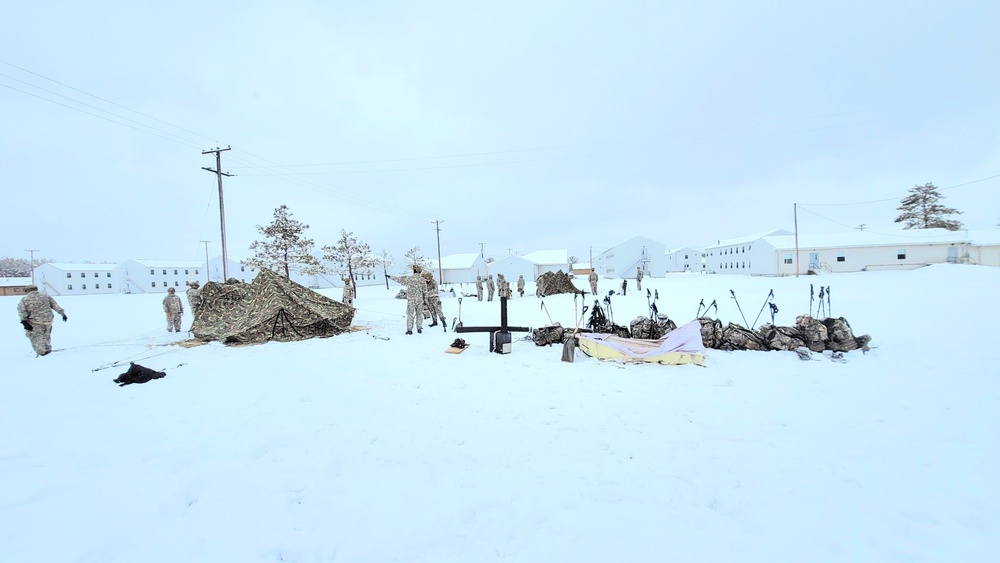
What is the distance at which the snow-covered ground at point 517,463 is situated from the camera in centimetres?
246

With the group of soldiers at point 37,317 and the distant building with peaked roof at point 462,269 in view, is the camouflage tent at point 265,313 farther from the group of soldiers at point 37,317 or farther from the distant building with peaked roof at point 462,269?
the distant building with peaked roof at point 462,269

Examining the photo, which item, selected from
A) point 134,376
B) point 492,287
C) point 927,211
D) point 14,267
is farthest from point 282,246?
point 14,267

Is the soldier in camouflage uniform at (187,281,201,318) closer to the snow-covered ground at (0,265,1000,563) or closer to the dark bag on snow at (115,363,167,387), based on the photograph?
the snow-covered ground at (0,265,1000,563)

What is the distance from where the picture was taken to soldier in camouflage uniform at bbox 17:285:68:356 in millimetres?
8344

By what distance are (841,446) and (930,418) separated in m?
1.53

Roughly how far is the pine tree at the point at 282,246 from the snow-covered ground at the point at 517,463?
2494 cm

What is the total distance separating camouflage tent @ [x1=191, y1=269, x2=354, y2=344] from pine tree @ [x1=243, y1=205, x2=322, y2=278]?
19.3m

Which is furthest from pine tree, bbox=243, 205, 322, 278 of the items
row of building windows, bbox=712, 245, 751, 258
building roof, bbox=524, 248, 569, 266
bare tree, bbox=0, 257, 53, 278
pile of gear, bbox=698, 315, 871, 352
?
bare tree, bbox=0, 257, 53, 278

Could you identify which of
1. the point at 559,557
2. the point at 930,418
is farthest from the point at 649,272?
the point at 559,557

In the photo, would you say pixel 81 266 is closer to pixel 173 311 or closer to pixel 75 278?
pixel 75 278

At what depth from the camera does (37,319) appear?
8.37 meters

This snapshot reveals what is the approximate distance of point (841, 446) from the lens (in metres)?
3.50

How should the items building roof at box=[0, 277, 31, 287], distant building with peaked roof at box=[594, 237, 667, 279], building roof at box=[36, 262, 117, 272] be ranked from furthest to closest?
1. building roof at box=[36, 262, 117, 272]
2. building roof at box=[0, 277, 31, 287]
3. distant building with peaked roof at box=[594, 237, 667, 279]

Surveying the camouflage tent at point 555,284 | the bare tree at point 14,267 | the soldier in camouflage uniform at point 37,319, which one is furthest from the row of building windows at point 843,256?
the bare tree at point 14,267
